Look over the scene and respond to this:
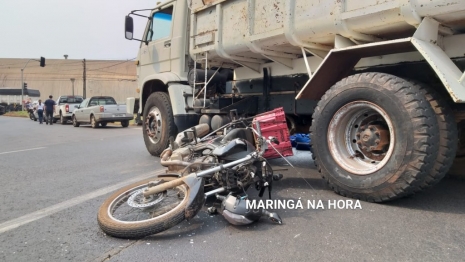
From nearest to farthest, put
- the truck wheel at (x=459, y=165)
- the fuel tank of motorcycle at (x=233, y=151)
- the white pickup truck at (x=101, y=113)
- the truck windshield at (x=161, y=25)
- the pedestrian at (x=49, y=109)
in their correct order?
the fuel tank of motorcycle at (x=233, y=151), the truck wheel at (x=459, y=165), the truck windshield at (x=161, y=25), the white pickup truck at (x=101, y=113), the pedestrian at (x=49, y=109)

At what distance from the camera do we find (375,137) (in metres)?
3.68

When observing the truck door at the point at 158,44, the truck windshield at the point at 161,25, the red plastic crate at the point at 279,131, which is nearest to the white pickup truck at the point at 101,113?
the truck door at the point at 158,44

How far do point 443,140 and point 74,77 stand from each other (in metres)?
61.4

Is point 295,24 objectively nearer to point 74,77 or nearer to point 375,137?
point 375,137

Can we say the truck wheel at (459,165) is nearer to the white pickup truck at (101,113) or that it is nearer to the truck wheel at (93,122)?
the white pickup truck at (101,113)

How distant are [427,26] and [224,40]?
2.74m

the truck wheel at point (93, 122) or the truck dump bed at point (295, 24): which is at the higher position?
the truck dump bed at point (295, 24)

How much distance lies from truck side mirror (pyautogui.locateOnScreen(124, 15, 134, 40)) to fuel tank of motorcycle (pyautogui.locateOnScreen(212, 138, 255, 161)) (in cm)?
487

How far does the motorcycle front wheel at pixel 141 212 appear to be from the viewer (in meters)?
2.83

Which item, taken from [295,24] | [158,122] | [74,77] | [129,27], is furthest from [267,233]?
[74,77]

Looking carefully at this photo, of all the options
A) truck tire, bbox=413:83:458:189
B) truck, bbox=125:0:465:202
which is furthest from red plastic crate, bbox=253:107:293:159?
truck tire, bbox=413:83:458:189

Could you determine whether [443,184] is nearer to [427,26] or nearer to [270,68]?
[427,26]

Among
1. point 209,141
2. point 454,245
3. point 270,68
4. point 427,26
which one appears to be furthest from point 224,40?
point 454,245

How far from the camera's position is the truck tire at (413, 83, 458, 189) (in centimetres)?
325
